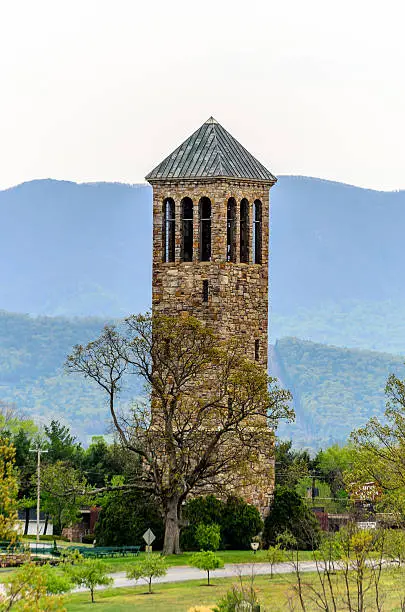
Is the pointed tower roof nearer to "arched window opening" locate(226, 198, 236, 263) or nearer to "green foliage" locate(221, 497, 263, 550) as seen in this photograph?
"arched window opening" locate(226, 198, 236, 263)

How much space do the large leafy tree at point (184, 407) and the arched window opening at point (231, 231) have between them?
4702mm

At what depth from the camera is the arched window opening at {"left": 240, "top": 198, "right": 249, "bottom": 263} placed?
70875 mm

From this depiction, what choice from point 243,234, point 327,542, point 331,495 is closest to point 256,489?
point 243,234

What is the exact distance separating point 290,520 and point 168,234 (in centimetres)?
1238

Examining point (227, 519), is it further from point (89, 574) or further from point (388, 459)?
point (89, 574)

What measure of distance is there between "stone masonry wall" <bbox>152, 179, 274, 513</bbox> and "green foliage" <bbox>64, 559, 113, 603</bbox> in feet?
60.6

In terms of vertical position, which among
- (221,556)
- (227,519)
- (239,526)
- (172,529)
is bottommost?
(221,556)

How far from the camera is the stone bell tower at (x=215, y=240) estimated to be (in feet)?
228

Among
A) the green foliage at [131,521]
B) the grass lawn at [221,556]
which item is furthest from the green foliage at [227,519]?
the green foliage at [131,521]

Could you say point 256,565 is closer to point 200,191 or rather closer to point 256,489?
point 256,489

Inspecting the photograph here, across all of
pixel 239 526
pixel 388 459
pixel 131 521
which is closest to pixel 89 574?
pixel 388 459

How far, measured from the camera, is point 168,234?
71.2 m

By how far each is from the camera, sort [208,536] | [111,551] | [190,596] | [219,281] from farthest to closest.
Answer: [219,281]
[208,536]
[111,551]
[190,596]

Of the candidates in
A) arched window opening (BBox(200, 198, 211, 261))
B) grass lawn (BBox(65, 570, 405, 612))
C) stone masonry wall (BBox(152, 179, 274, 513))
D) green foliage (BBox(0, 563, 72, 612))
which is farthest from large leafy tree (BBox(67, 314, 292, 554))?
green foliage (BBox(0, 563, 72, 612))
